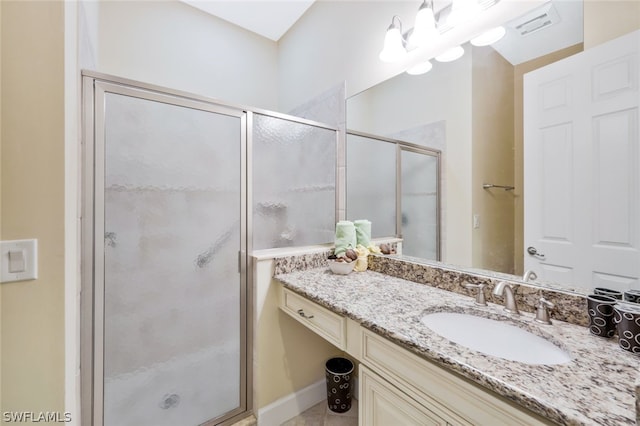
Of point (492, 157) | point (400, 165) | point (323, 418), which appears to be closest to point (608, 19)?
point (492, 157)

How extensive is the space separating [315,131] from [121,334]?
1.44m

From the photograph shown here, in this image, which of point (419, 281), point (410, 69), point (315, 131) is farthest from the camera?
point (315, 131)

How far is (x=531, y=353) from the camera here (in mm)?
794

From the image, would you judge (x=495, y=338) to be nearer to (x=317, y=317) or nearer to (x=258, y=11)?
(x=317, y=317)

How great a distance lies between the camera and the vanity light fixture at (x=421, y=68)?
1.34 meters

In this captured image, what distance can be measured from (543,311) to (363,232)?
0.92 metres

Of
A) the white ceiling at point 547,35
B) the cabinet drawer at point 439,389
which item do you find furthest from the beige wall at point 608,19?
the cabinet drawer at point 439,389

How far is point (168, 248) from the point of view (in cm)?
121

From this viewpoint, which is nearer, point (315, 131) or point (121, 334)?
point (121, 334)

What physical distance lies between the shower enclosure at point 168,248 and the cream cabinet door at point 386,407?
0.74 meters

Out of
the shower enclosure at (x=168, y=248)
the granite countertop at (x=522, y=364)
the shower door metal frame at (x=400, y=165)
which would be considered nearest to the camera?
the granite countertop at (x=522, y=364)
